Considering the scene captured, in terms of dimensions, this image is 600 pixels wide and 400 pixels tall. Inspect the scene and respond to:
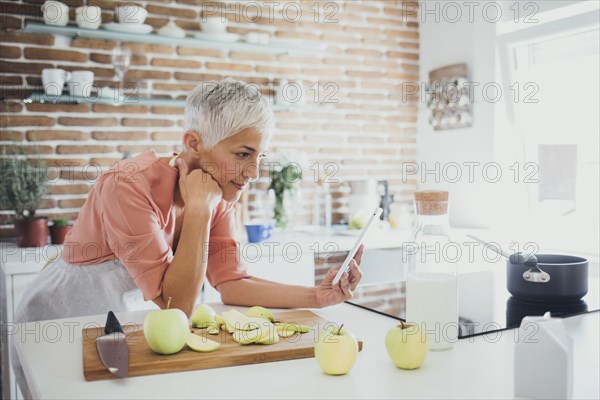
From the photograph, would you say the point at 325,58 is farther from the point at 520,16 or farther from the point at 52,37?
the point at 52,37

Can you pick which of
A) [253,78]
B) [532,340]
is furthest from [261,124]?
[253,78]

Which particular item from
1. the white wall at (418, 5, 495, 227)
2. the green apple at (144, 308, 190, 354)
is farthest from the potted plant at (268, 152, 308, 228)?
the green apple at (144, 308, 190, 354)

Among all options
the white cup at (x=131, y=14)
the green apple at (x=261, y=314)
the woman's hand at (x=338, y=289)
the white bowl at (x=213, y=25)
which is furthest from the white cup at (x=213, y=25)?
the green apple at (x=261, y=314)

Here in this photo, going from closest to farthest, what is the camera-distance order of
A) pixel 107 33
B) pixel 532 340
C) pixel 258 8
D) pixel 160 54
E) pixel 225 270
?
pixel 532 340, pixel 225 270, pixel 107 33, pixel 160 54, pixel 258 8

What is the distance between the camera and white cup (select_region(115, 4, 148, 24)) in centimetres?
308

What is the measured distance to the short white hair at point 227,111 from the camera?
165 centimetres

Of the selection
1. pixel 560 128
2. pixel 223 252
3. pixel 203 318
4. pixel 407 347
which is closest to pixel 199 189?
pixel 223 252

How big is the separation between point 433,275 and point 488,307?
0.37 meters

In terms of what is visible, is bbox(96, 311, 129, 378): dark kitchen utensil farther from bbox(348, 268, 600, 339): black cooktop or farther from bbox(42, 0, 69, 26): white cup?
bbox(42, 0, 69, 26): white cup

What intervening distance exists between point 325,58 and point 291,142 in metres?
0.61

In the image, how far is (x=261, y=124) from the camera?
1677 millimetres

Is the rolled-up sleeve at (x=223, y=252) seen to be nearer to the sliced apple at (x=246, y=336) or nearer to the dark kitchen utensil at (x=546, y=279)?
the sliced apple at (x=246, y=336)

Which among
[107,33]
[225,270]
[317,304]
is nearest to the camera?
[317,304]

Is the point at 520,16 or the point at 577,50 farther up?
the point at 520,16
